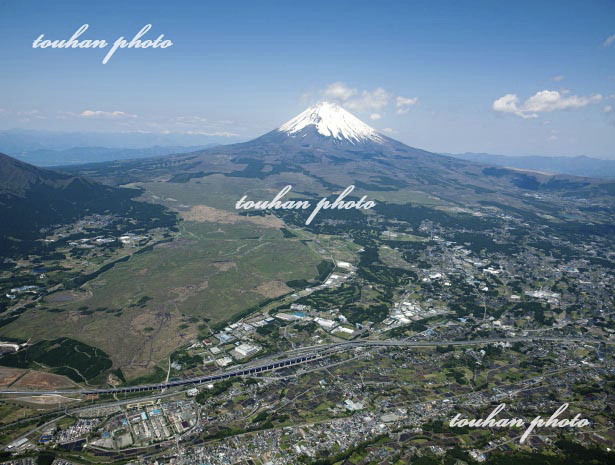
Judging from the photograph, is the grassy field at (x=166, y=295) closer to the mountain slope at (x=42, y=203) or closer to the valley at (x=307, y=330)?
the valley at (x=307, y=330)

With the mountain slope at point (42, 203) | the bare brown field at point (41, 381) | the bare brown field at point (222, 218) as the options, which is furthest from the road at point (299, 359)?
the bare brown field at point (222, 218)

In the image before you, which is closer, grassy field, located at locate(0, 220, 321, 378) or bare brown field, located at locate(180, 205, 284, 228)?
grassy field, located at locate(0, 220, 321, 378)

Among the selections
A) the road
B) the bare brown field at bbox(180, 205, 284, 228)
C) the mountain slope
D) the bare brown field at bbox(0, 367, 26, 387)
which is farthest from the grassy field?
the mountain slope

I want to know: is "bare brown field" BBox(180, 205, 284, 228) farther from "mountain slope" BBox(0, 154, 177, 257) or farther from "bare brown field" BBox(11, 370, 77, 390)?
"bare brown field" BBox(11, 370, 77, 390)

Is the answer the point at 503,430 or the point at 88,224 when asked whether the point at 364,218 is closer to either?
the point at 88,224

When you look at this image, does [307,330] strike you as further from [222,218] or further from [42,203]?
[42,203]

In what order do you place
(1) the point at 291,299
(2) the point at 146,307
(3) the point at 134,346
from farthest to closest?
(1) the point at 291,299
(2) the point at 146,307
(3) the point at 134,346

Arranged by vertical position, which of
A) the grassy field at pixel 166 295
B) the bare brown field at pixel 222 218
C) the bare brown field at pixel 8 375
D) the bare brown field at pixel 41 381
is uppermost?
the bare brown field at pixel 222 218

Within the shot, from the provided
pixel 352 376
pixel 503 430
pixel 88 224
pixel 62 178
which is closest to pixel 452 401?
pixel 503 430

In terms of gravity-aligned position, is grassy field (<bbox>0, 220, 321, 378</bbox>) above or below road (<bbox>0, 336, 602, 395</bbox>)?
above
